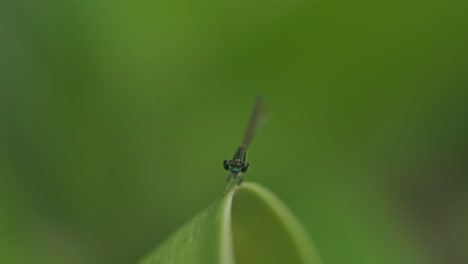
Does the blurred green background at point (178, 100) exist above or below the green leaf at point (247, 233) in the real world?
above

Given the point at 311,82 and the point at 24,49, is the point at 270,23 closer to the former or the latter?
the point at 311,82

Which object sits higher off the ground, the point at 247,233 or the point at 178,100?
the point at 178,100

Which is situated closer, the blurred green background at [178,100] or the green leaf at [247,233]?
the green leaf at [247,233]

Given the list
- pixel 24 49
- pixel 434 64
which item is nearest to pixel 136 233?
pixel 24 49

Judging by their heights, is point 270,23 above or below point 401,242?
above

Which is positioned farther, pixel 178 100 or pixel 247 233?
pixel 178 100
